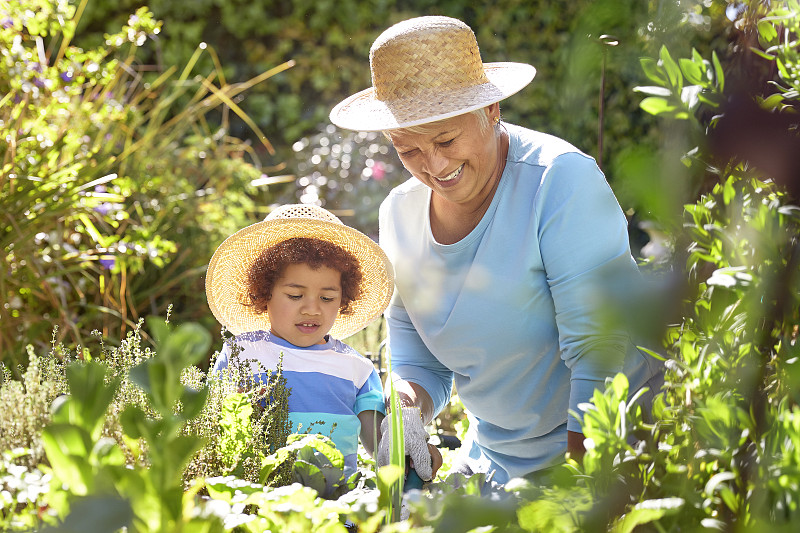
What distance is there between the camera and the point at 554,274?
1.88m

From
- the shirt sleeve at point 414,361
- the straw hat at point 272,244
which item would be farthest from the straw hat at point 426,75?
the shirt sleeve at point 414,361

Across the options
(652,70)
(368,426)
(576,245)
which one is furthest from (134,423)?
(368,426)

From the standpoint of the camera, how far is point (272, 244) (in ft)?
8.00

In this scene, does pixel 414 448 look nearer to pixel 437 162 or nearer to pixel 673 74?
pixel 437 162

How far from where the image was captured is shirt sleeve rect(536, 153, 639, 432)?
169 cm

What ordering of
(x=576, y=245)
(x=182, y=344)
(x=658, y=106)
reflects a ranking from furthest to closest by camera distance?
1. (x=576, y=245)
2. (x=658, y=106)
3. (x=182, y=344)

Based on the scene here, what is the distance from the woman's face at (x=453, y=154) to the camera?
1920mm

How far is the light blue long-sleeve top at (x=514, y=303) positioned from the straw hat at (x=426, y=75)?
Result: 0.26 metres

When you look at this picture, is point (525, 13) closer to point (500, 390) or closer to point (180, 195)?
point (180, 195)

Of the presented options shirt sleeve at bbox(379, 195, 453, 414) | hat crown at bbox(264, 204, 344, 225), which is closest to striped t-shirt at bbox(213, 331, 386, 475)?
shirt sleeve at bbox(379, 195, 453, 414)

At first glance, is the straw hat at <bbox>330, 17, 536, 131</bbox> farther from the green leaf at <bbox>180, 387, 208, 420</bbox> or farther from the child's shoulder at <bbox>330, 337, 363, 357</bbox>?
the green leaf at <bbox>180, 387, 208, 420</bbox>

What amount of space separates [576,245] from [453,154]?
0.38 m

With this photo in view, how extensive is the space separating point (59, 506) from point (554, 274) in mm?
1368

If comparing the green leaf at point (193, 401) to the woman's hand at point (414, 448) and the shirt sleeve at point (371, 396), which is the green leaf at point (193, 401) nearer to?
the woman's hand at point (414, 448)
